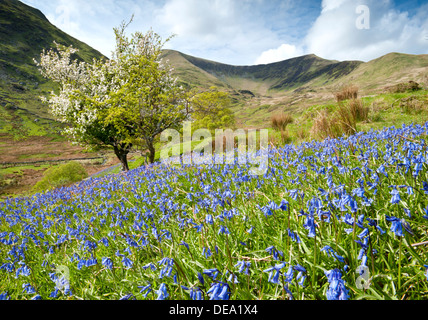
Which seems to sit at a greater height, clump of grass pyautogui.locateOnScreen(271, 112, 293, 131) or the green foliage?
the green foliage

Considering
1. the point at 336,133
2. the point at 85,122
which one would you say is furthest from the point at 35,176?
the point at 336,133

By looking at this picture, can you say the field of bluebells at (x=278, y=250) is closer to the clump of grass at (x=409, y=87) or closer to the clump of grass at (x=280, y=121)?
the clump of grass at (x=280, y=121)

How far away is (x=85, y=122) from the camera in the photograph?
20859 millimetres

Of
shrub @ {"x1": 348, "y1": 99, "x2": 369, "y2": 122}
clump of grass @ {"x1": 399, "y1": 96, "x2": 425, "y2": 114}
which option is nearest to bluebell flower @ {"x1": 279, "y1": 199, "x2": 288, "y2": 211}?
shrub @ {"x1": 348, "y1": 99, "x2": 369, "y2": 122}

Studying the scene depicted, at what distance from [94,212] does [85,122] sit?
18214 mm

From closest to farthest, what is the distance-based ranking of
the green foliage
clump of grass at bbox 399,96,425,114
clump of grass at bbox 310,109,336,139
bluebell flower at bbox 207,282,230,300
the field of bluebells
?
bluebell flower at bbox 207,282,230,300, the field of bluebells, clump of grass at bbox 310,109,336,139, clump of grass at bbox 399,96,425,114, the green foliage

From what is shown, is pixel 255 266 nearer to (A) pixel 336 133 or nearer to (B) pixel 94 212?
(B) pixel 94 212

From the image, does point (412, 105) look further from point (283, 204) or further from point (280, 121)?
point (283, 204)

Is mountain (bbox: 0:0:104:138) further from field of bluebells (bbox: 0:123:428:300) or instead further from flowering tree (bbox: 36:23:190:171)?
field of bluebells (bbox: 0:123:428:300)

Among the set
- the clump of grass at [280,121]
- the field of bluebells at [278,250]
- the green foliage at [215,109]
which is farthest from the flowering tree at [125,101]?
the green foliage at [215,109]

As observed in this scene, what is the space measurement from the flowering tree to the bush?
554 cm

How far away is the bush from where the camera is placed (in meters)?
24.2

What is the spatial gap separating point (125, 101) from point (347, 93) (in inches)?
692

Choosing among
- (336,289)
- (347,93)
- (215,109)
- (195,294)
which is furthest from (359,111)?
(215,109)
